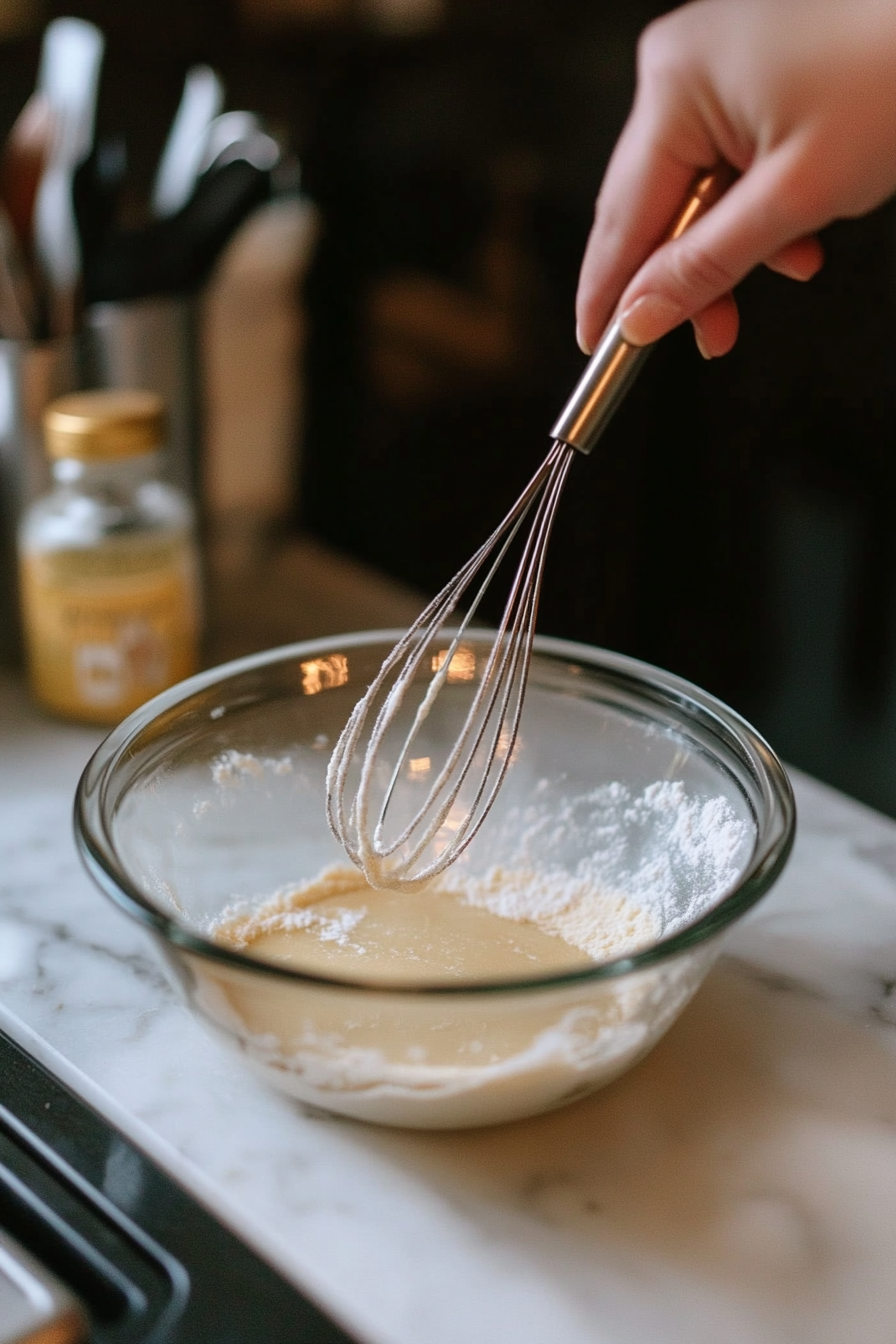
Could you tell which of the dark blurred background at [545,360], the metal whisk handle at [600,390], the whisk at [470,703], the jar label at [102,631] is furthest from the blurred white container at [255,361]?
the metal whisk handle at [600,390]

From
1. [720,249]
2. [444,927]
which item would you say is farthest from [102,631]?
[720,249]

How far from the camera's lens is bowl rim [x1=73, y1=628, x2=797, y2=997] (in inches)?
15.6

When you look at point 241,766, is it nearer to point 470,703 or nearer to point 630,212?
point 470,703

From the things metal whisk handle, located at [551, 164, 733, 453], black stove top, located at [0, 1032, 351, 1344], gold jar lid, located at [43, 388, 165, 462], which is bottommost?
black stove top, located at [0, 1032, 351, 1344]

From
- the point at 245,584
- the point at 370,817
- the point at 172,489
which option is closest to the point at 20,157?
the point at 172,489

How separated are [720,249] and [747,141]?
0.07m

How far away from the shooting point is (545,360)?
0.82 meters

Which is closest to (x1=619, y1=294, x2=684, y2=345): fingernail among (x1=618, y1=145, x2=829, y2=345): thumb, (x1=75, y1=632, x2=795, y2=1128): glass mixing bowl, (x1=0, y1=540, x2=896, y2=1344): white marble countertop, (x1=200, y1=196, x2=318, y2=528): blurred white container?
(x1=618, y1=145, x2=829, y2=345): thumb

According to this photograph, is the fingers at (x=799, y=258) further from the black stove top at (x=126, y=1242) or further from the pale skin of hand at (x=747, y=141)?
the black stove top at (x=126, y=1242)

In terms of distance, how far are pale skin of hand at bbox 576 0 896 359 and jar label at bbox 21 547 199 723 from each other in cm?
32

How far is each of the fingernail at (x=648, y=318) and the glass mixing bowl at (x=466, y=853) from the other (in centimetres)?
15

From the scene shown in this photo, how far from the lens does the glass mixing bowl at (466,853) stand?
1.39 feet

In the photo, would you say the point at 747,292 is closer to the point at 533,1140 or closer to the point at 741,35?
the point at 741,35

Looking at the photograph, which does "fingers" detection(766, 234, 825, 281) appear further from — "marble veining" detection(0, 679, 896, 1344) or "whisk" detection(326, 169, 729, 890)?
"marble veining" detection(0, 679, 896, 1344)
